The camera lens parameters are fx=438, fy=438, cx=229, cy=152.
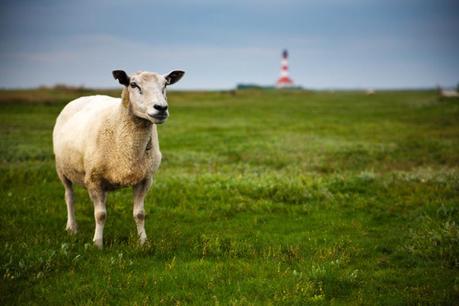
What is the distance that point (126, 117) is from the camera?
8586mm

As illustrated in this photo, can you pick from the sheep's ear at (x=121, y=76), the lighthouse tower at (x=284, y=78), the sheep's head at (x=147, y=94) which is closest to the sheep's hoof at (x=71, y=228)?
the sheep's head at (x=147, y=94)

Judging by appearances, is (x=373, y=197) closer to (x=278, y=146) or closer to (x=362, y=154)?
(x=362, y=154)

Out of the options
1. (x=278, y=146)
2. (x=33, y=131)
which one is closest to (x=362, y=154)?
(x=278, y=146)

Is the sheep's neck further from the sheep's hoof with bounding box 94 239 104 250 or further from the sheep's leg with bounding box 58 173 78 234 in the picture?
the sheep's leg with bounding box 58 173 78 234

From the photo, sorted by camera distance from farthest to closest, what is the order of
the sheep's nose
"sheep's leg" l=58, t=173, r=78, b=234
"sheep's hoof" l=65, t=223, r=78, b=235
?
"sheep's leg" l=58, t=173, r=78, b=234 → "sheep's hoof" l=65, t=223, r=78, b=235 → the sheep's nose

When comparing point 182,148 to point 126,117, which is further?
point 182,148

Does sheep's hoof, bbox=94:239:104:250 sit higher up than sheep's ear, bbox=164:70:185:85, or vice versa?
sheep's ear, bbox=164:70:185:85

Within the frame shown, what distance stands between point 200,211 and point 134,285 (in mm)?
5116

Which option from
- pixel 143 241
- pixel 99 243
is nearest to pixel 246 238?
pixel 143 241

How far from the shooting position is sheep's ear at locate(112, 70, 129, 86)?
8023mm

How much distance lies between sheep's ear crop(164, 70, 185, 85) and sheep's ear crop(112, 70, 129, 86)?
78 centimetres

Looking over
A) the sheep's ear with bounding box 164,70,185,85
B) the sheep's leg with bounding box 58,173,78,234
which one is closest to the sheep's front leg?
the sheep's leg with bounding box 58,173,78,234

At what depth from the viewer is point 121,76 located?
8.14 meters

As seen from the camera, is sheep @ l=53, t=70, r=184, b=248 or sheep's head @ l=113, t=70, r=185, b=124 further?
sheep @ l=53, t=70, r=184, b=248
